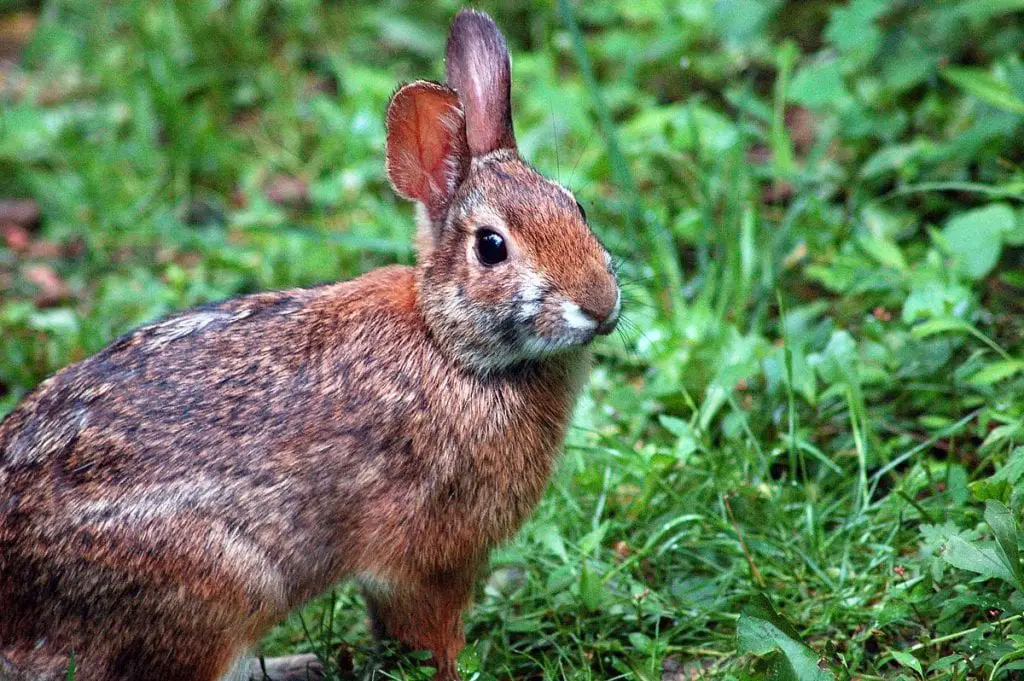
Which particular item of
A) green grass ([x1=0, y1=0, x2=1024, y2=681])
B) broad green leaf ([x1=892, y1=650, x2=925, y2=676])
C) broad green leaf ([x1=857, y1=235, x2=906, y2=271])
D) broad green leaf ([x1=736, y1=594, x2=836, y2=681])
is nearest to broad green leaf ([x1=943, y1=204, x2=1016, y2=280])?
green grass ([x1=0, y1=0, x2=1024, y2=681])

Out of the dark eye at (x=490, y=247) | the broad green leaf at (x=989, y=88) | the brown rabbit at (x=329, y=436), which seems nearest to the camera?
the brown rabbit at (x=329, y=436)

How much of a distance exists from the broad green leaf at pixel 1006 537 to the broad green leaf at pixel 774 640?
0.57m

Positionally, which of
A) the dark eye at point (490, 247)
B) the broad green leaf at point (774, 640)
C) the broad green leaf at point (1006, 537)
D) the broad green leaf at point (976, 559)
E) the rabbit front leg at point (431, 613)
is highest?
the dark eye at point (490, 247)

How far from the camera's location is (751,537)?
442 cm

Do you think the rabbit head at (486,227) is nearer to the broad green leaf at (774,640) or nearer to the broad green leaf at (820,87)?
the broad green leaf at (774,640)

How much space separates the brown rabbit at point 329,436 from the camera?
3.55 meters

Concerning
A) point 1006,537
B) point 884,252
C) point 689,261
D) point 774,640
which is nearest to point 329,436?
point 774,640

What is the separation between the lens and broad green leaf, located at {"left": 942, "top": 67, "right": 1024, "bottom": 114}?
5438 mm

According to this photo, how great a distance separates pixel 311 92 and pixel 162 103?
101 centimetres

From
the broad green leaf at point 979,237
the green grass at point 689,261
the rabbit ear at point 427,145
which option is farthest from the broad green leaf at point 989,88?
the rabbit ear at point 427,145

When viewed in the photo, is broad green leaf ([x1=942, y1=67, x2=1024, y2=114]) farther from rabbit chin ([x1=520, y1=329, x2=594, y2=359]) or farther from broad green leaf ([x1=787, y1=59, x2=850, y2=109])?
rabbit chin ([x1=520, y1=329, x2=594, y2=359])

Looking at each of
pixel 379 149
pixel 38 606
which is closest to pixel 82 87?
pixel 379 149

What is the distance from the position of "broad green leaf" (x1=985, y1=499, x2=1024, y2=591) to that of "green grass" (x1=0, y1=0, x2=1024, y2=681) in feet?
0.04

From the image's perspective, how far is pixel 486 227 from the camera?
12.9 feet
